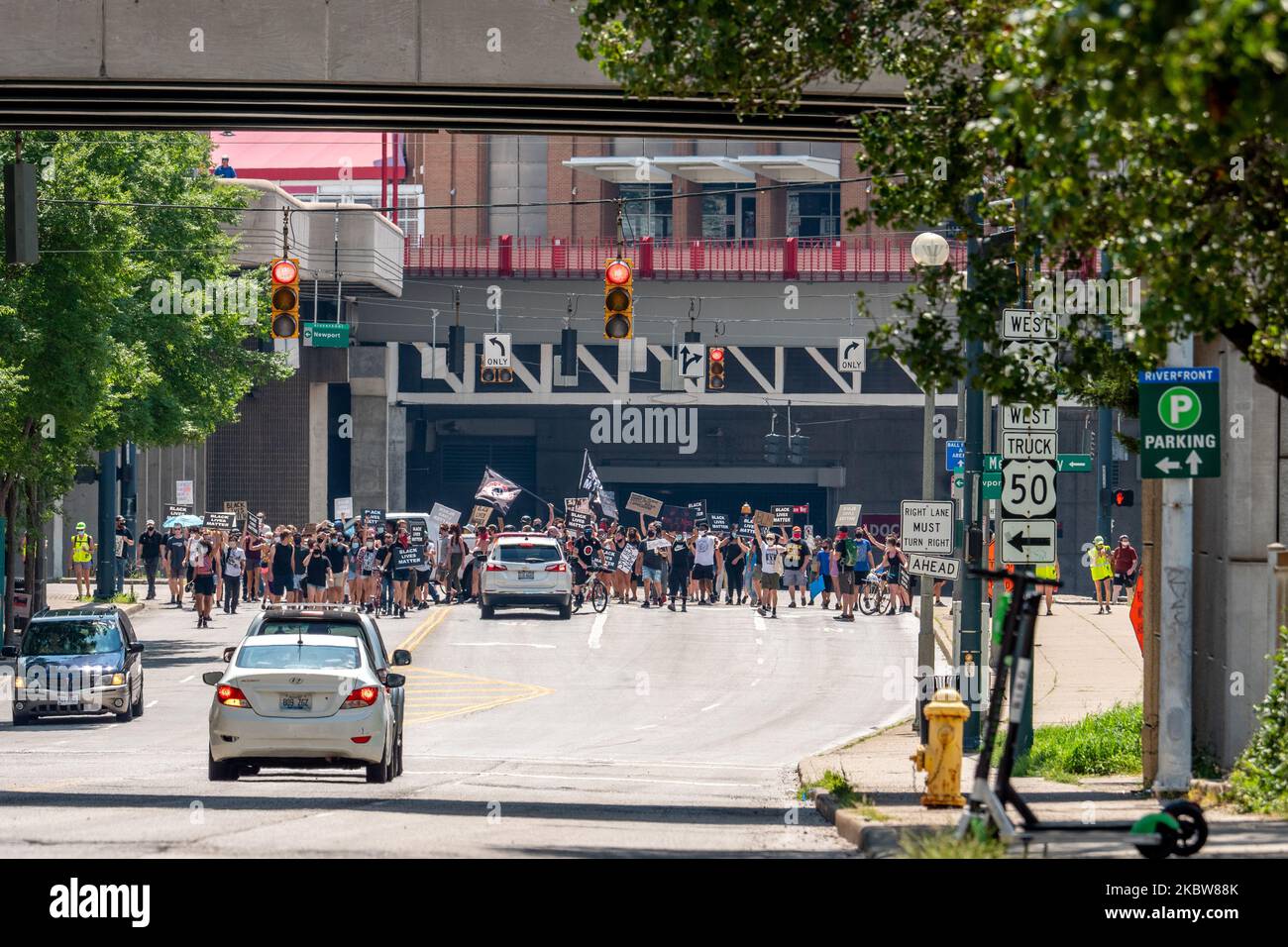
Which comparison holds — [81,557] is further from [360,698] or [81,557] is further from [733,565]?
[360,698]

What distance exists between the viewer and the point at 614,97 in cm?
1622

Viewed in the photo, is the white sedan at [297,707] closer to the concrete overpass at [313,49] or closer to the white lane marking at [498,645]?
the concrete overpass at [313,49]

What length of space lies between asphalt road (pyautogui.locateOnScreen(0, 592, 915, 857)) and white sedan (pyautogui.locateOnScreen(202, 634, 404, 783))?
0.36m

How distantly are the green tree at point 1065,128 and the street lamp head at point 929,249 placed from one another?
22.3ft

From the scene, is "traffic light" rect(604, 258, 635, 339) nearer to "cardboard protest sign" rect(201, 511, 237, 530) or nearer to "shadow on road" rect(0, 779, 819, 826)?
"shadow on road" rect(0, 779, 819, 826)

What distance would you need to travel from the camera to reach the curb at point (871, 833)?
37.7ft

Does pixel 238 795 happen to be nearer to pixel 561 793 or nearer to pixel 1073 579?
pixel 561 793

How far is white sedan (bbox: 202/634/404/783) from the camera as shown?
15992 mm

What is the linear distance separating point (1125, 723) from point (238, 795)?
31.7 feet

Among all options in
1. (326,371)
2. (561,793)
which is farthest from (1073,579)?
Result: (561,793)

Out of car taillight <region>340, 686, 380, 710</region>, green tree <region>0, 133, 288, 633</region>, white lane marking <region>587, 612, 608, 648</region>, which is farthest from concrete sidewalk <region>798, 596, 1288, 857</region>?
green tree <region>0, 133, 288, 633</region>

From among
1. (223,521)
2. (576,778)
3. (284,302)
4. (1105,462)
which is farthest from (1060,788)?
(1105,462)

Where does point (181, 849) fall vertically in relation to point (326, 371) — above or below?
below

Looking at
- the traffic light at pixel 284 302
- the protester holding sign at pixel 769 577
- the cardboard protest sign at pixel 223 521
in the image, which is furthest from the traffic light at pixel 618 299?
the cardboard protest sign at pixel 223 521
